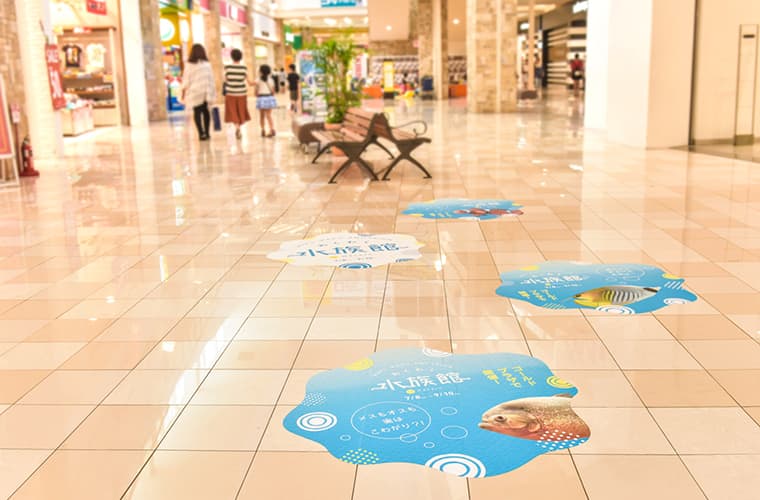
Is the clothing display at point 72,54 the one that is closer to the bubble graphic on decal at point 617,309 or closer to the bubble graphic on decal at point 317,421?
the bubble graphic on decal at point 617,309

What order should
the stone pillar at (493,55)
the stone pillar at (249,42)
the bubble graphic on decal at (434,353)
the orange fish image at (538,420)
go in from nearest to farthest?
the orange fish image at (538,420)
the bubble graphic on decal at (434,353)
the stone pillar at (493,55)
the stone pillar at (249,42)

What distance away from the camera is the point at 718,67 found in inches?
399

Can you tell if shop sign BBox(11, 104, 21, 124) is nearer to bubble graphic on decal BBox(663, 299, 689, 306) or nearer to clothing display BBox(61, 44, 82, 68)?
bubble graphic on decal BBox(663, 299, 689, 306)

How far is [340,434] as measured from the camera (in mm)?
2502

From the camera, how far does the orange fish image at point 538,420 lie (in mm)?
2465

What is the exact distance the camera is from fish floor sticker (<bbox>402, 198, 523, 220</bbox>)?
6180 millimetres

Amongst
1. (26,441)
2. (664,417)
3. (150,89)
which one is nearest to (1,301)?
(26,441)

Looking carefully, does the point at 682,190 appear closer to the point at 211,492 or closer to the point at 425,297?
the point at 425,297

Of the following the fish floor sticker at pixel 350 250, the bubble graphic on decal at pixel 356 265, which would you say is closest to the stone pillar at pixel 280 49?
the fish floor sticker at pixel 350 250

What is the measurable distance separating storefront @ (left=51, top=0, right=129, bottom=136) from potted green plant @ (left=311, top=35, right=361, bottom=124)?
7.33 metres

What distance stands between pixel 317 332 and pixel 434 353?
0.60m

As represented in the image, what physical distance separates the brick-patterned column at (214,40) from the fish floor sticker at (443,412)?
24.0 metres

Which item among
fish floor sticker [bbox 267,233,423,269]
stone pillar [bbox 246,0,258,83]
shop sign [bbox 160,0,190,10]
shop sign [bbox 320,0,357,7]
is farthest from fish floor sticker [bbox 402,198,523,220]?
shop sign [bbox 320,0,357,7]

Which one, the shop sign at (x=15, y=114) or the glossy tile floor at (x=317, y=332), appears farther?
the shop sign at (x=15, y=114)
